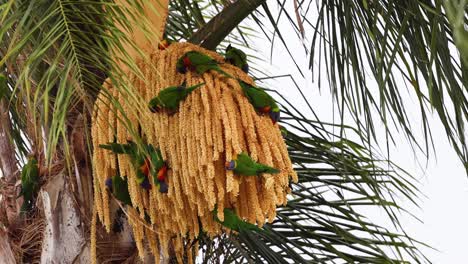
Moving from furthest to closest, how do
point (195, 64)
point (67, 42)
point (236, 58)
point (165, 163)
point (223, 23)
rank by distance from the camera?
point (223, 23), point (236, 58), point (195, 64), point (165, 163), point (67, 42)

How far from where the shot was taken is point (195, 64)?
84.6 inches

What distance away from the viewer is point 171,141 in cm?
204

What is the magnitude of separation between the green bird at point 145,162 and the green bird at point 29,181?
0.37 meters

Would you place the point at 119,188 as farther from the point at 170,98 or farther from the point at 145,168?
the point at 170,98

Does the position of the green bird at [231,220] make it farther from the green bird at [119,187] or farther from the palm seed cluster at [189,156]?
the green bird at [119,187]

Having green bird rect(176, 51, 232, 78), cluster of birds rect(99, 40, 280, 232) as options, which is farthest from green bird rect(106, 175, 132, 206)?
green bird rect(176, 51, 232, 78)

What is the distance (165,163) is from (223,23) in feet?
1.90

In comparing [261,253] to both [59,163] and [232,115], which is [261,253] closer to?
[59,163]

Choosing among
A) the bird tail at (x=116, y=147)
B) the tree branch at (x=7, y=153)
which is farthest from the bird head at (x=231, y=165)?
the tree branch at (x=7, y=153)

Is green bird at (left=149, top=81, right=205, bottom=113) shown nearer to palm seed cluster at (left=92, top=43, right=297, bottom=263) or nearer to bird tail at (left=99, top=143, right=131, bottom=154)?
palm seed cluster at (left=92, top=43, right=297, bottom=263)

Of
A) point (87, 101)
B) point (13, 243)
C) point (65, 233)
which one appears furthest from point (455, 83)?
point (13, 243)

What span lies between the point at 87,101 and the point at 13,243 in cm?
59

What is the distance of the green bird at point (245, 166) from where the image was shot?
199 centimetres

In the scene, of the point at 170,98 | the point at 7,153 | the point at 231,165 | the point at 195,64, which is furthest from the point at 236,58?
the point at 7,153
